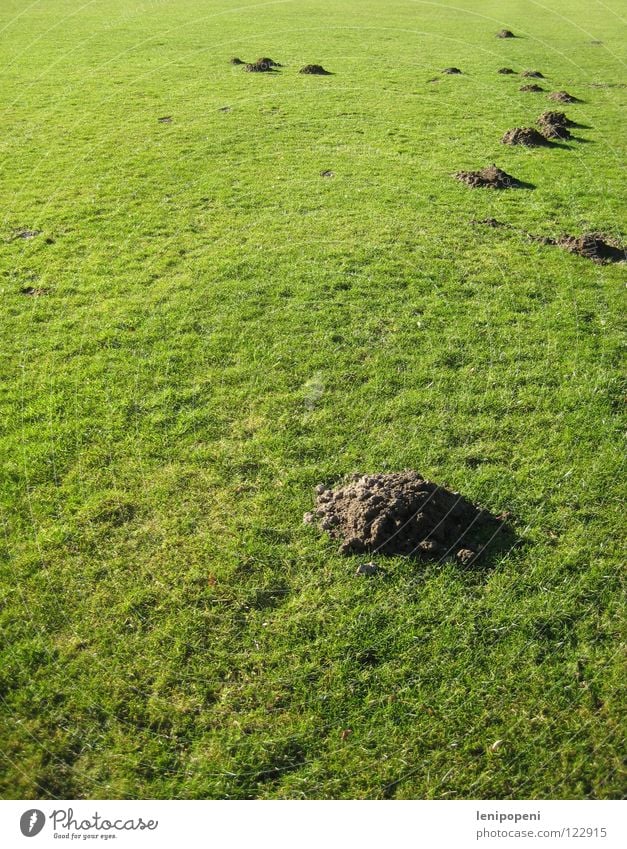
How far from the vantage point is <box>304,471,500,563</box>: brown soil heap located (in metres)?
8.12

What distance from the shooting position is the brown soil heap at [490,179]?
18.2m

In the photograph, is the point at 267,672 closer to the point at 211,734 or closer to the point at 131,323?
the point at 211,734

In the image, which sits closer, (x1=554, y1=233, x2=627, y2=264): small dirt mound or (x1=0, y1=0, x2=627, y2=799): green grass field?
(x1=0, y1=0, x2=627, y2=799): green grass field

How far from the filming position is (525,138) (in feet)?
69.9

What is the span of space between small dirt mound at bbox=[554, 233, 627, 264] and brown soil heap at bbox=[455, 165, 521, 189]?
3399 millimetres

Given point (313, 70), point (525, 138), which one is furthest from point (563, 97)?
point (313, 70)

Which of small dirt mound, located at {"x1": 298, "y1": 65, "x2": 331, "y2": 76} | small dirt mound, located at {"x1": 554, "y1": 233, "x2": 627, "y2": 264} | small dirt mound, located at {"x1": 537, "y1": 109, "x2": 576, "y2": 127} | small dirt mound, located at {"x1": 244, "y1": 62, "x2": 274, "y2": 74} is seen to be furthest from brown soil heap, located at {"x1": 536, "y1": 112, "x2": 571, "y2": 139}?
small dirt mound, located at {"x1": 244, "y1": 62, "x2": 274, "y2": 74}

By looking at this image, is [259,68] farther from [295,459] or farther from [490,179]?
[295,459]

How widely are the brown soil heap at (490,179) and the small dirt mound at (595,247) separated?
11.2 ft

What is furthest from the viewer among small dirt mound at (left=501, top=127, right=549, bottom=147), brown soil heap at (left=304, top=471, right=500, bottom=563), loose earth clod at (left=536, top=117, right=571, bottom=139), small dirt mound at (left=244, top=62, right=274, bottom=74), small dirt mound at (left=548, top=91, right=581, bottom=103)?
small dirt mound at (left=244, top=62, right=274, bottom=74)

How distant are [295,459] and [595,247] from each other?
961 cm

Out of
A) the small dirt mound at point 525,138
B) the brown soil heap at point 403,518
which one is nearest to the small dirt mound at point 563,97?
the small dirt mound at point 525,138

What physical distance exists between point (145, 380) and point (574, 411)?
6730 millimetres

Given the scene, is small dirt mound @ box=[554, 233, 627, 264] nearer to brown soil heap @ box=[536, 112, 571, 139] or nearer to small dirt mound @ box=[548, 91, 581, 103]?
brown soil heap @ box=[536, 112, 571, 139]
